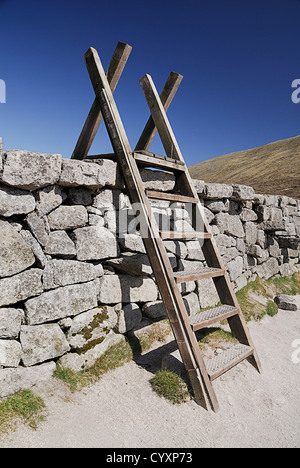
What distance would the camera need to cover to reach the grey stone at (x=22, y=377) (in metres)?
2.80

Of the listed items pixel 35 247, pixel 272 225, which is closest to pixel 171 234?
pixel 35 247

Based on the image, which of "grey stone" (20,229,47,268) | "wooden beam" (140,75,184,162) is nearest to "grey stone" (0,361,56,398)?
"grey stone" (20,229,47,268)

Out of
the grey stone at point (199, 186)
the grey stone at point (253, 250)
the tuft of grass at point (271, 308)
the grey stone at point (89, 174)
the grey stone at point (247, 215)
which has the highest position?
the grey stone at point (89, 174)

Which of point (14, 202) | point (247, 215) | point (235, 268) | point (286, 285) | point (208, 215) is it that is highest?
point (14, 202)

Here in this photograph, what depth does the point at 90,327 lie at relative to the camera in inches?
138

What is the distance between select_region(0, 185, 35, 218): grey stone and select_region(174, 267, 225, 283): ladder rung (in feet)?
5.88

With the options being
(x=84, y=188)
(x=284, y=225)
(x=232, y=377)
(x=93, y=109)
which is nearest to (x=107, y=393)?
(x=232, y=377)

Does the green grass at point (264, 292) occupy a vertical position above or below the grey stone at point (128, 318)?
below

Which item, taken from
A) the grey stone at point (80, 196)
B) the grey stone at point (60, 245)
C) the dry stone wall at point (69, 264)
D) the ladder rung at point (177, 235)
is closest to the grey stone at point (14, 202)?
the dry stone wall at point (69, 264)

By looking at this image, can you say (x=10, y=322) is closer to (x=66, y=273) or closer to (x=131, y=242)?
(x=66, y=273)

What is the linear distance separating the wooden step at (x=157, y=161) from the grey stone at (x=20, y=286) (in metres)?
1.86

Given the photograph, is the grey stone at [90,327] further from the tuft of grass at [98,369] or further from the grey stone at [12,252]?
the grey stone at [12,252]

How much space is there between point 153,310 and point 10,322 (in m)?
1.93
